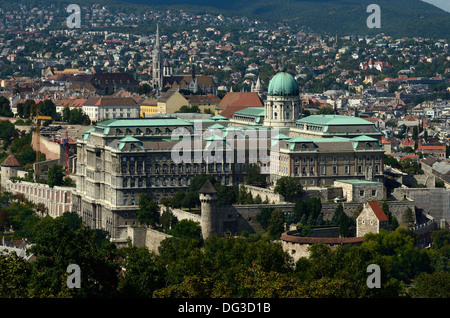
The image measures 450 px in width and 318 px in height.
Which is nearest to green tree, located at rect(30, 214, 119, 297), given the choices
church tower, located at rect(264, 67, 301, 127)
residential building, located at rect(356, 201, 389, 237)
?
residential building, located at rect(356, 201, 389, 237)

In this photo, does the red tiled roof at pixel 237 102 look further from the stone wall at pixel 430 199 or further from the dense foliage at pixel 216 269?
the dense foliage at pixel 216 269

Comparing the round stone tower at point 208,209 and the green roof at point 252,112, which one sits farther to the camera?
the green roof at point 252,112

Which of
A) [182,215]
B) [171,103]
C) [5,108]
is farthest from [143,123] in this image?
[5,108]

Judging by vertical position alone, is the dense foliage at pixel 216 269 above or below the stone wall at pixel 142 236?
above

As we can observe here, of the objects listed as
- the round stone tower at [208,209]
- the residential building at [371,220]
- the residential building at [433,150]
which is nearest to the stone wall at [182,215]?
the round stone tower at [208,209]

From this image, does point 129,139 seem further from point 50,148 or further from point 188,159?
point 50,148
